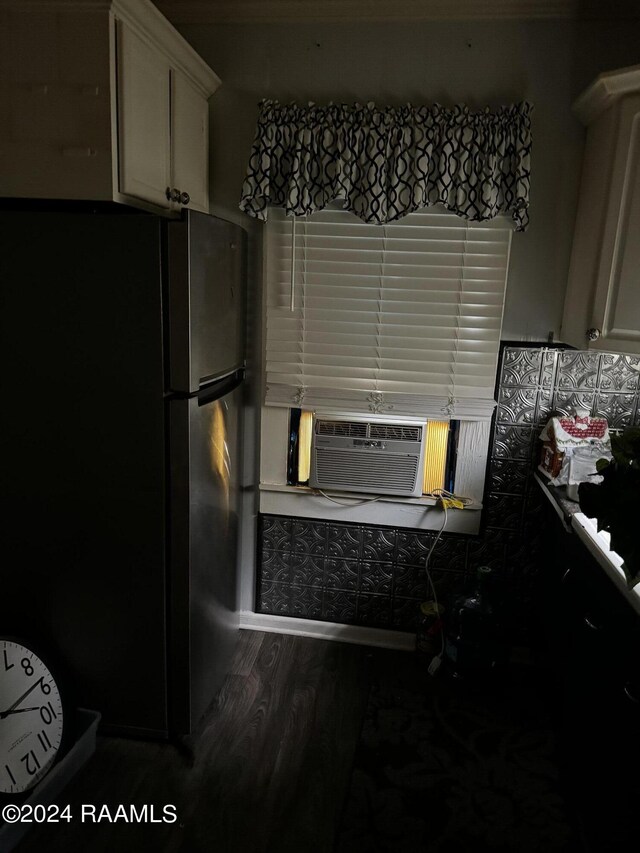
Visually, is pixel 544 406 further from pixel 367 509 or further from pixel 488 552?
pixel 367 509

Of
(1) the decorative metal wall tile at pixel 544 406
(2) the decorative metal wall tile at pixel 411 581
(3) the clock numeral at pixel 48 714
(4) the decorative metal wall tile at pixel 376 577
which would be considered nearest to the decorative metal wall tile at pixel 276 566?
(4) the decorative metal wall tile at pixel 376 577

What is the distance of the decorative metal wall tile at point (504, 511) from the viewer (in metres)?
2.37

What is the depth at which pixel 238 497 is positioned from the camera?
2.37m

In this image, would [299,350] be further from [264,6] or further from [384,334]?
[264,6]

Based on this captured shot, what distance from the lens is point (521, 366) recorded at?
88.9 inches

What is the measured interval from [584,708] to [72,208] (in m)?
2.07

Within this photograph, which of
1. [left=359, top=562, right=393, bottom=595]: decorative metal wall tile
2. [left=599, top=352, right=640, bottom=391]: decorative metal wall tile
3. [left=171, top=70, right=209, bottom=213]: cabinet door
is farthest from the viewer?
[left=359, top=562, right=393, bottom=595]: decorative metal wall tile

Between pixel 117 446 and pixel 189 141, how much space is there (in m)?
1.08

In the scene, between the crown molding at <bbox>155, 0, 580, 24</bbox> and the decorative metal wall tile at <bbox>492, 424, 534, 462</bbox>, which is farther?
the decorative metal wall tile at <bbox>492, 424, 534, 462</bbox>

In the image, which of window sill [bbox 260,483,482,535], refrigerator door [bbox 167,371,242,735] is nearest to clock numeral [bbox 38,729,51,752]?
refrigerator door [bbox 167,371,242,735]

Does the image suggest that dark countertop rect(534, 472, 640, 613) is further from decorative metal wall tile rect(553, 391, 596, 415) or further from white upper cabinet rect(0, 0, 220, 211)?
white upper cabinet rect(0, 0, 220, 211)

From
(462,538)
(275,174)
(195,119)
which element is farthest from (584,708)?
(195,119)

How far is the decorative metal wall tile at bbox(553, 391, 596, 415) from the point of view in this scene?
7.34 feet

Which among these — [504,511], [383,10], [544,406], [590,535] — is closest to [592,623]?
[590,535]
